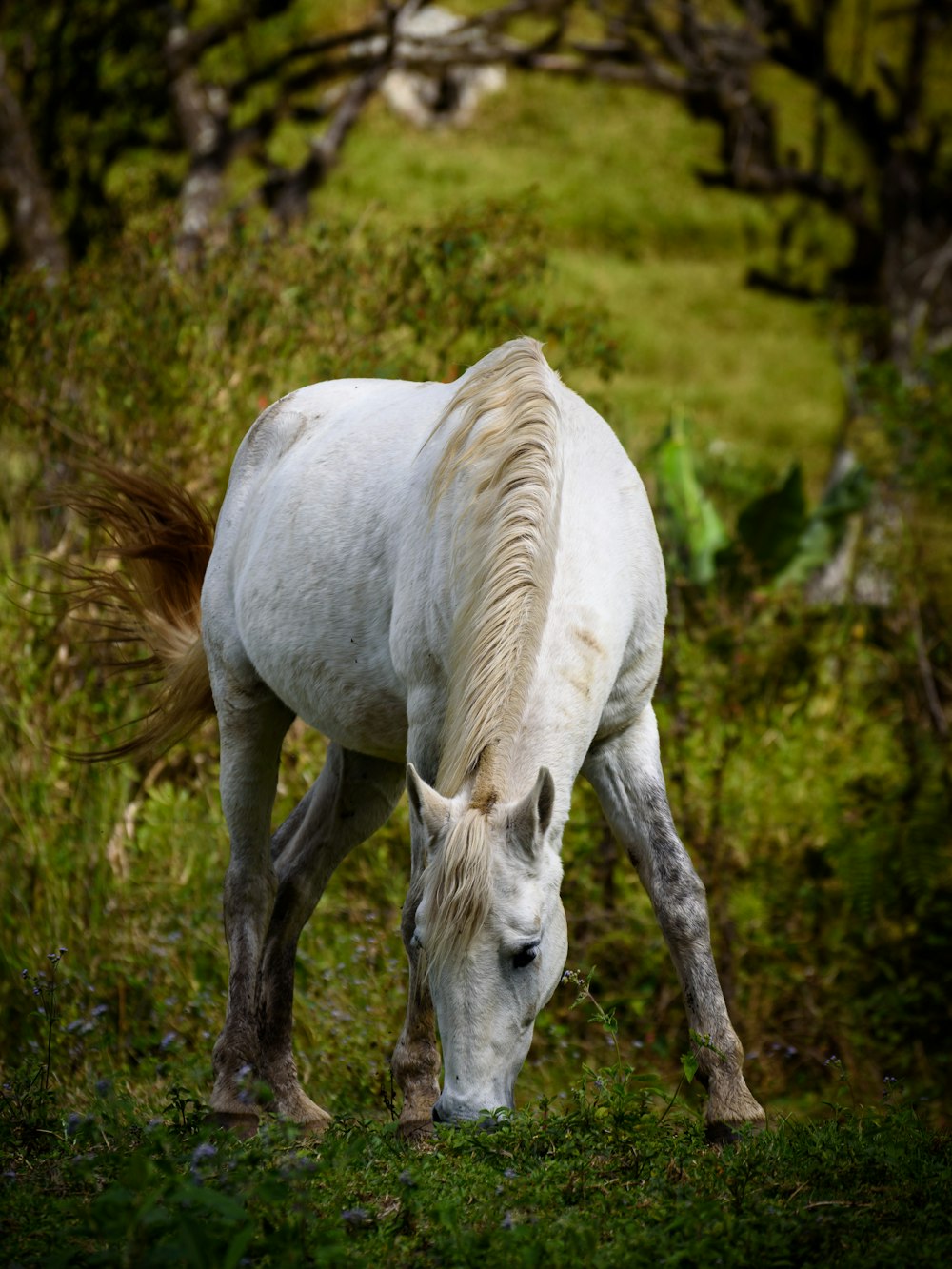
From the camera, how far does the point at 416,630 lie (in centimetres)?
340

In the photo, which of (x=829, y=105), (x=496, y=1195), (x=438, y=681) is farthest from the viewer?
(x=829, y=105)

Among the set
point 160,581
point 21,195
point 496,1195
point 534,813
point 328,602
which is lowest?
point 21,195

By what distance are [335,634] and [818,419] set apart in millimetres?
12407

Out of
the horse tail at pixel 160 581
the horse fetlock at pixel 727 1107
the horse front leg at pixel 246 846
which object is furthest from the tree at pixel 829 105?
the horse fetlock at pixel 727 1107

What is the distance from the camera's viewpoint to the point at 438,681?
3.37 meters

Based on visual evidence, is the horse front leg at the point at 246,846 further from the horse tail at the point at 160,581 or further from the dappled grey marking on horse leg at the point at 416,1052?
the dappled grey marking on horse leg at the point at 416,1052

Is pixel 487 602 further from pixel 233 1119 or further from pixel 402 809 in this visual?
pixel 402 809

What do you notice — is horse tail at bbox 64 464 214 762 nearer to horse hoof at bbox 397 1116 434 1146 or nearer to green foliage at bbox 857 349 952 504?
horse hoof at bbox 397 1116 434 1146

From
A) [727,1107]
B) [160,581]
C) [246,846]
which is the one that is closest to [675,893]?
[727,1107]

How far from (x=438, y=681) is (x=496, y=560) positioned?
410mm

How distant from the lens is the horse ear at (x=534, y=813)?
2.81 m

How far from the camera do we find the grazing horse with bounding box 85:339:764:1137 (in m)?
2.89

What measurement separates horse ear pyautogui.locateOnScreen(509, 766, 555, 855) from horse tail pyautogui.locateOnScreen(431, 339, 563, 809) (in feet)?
0.33

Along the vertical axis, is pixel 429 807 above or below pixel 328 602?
above
